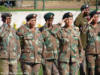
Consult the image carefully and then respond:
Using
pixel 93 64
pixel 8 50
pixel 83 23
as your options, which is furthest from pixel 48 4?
pixel 8 50

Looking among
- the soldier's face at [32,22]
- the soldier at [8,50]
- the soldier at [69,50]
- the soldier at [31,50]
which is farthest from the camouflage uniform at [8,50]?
the soldier at [69,50]

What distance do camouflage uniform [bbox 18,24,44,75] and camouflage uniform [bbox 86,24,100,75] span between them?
1269 mm

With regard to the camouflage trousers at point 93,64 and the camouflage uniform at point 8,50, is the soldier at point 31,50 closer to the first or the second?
the camouflage uniform at point 8,50

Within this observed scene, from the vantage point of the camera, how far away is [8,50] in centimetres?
1177

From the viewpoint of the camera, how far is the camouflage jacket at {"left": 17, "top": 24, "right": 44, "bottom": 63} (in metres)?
11.6

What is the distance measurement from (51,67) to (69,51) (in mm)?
621

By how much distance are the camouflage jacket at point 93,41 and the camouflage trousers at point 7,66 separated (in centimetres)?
181

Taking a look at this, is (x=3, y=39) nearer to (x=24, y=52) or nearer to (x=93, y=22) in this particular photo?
(x=24, y=52)

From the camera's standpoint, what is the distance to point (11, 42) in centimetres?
1181

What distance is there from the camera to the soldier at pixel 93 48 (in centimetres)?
1227

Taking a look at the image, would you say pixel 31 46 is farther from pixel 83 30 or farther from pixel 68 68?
pixel 83 30

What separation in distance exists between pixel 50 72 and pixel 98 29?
5.15ft

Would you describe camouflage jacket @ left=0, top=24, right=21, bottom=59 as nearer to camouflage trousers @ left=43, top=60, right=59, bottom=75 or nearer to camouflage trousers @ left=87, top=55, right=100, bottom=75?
camouflage trousers @ left=43, top=60, right=59, bottom=75

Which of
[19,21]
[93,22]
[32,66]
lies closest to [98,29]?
[93,22]
